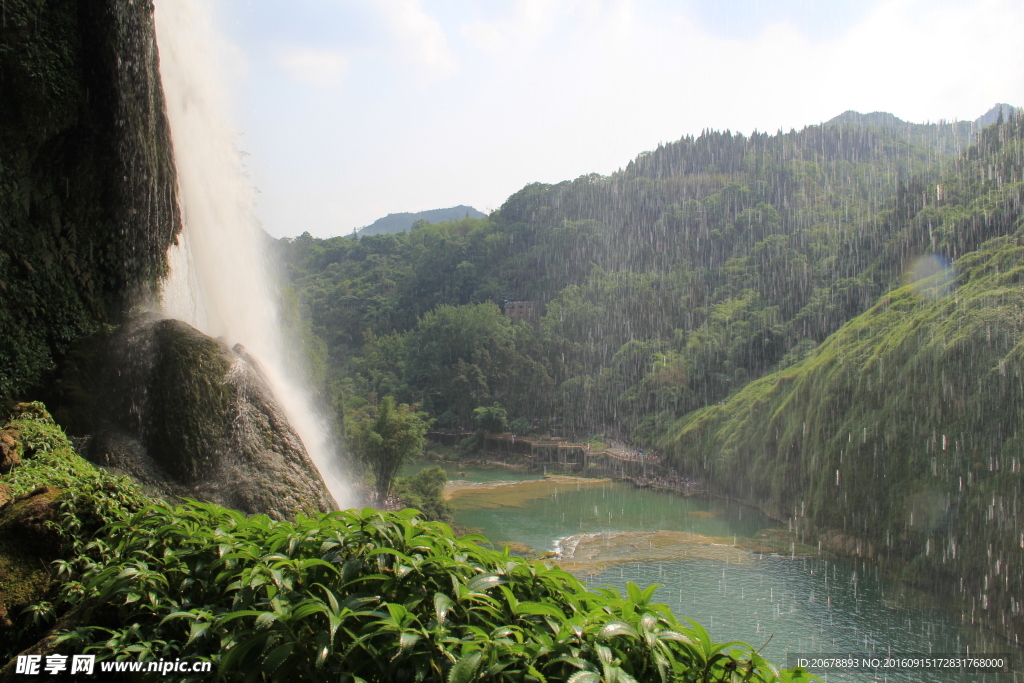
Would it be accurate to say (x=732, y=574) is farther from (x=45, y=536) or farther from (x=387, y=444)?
(x=45, y=536)

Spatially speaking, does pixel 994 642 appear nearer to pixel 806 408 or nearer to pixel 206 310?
pixel 806 408

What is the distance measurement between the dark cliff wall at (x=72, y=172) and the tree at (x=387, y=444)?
20.8 metres

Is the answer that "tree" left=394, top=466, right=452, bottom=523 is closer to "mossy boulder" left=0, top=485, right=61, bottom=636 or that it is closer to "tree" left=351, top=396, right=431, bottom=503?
"tree" left=351, top=396, right=431, bottom=503

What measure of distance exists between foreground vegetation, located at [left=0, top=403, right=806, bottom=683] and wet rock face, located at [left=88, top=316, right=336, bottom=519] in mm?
2874

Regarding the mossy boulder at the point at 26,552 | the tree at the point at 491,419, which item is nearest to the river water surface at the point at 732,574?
the mossy boulder at the point at 26,552

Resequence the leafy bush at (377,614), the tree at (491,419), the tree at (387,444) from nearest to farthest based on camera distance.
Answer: the leafy bush at (377,614), the tree at (387,444), the tree at (491,419)

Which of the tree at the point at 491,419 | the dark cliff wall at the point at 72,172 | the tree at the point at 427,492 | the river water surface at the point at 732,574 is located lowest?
the river water surface at the point at 732,574

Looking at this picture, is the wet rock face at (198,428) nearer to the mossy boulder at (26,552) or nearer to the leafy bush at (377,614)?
the mossy boulder at (26,552)

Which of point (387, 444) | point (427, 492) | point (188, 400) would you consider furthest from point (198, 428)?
point (387, 444)

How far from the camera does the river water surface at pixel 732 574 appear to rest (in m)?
14.8

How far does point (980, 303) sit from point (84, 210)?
23.0 m

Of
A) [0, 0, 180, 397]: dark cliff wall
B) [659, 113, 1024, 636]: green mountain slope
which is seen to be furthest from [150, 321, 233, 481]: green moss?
[659, 113, 1024, 636]: green mountain slope

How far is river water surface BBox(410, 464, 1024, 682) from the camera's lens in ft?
48.6

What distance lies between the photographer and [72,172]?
267 inches
